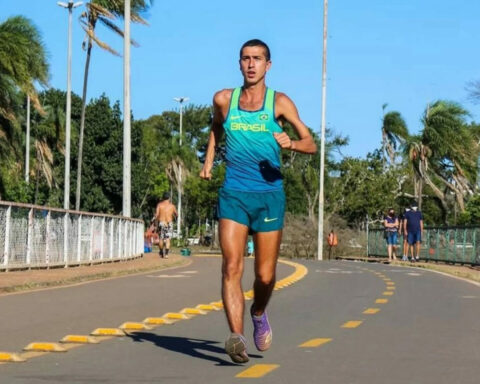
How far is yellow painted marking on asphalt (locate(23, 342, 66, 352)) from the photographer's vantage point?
9109 mm

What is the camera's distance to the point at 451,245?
34.0 metres

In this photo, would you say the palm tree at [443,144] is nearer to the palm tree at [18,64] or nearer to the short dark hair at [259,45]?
the palm tree at [18,64]

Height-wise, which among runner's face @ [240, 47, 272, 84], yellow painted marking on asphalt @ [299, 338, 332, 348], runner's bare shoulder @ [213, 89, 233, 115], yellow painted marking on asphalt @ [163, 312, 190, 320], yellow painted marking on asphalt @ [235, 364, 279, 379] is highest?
runner's face @ [240, 47, 272, 84]

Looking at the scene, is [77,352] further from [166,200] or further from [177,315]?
[166,200]

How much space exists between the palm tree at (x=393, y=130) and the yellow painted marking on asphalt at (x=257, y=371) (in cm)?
6203

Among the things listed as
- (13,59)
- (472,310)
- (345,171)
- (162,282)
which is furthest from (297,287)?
(345,171)

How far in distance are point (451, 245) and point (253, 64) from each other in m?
26.4

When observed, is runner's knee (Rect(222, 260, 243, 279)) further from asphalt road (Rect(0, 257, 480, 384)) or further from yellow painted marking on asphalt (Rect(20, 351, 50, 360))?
yellow painted marking on asphalt (Rect(20, 351, 50, 360))

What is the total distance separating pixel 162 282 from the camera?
20.3 metres

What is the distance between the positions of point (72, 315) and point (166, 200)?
17.6 metres

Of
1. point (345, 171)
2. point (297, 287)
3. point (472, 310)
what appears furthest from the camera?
point (345, 171)

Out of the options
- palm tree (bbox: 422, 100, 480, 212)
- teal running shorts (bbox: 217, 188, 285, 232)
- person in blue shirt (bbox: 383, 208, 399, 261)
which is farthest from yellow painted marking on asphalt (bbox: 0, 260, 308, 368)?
palm tree (bbox: 422, 100, 480, 212)

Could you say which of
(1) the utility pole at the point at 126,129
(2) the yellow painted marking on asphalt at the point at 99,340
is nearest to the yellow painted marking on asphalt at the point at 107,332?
(2) the yellow painted marking on asphalt at the point at 99,340

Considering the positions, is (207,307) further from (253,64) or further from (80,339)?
(253,64)
